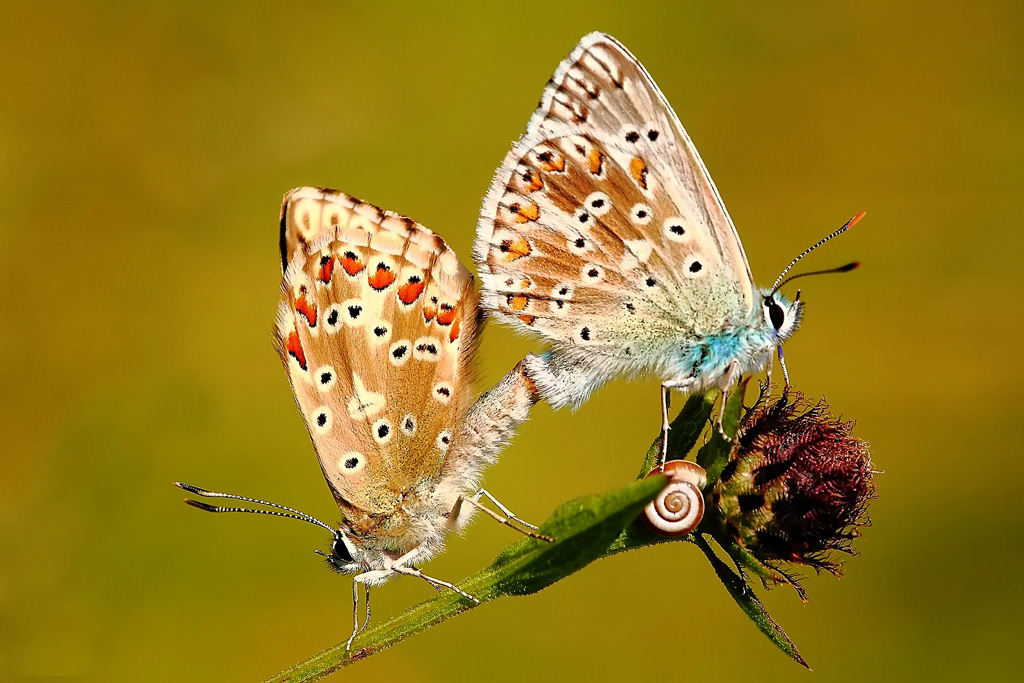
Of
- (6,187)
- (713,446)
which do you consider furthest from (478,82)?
(713,446)

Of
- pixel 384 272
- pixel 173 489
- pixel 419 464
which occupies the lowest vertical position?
pixel 173 489

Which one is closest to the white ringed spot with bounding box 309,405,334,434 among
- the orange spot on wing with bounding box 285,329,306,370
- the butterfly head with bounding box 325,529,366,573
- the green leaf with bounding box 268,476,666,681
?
the orange spot on wing with bounding box 285,329,306,370

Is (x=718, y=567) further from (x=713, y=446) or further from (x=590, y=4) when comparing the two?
(x=590, y=4)

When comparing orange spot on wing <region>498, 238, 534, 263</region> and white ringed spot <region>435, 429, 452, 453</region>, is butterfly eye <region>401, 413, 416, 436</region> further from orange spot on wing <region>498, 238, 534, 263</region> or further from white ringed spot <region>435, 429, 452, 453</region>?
orange spot on wing <region>498, 238, 534, 263</region>

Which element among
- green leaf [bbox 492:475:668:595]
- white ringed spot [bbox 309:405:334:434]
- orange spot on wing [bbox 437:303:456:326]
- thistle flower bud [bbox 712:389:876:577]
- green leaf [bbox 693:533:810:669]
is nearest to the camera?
green leaf [bbox 492:475:668:595]

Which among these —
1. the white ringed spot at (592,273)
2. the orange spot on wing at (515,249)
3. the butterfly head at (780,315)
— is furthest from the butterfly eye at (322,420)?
the butterfly head at (780,315)

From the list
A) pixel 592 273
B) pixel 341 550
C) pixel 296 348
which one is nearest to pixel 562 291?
pixel 592 273
